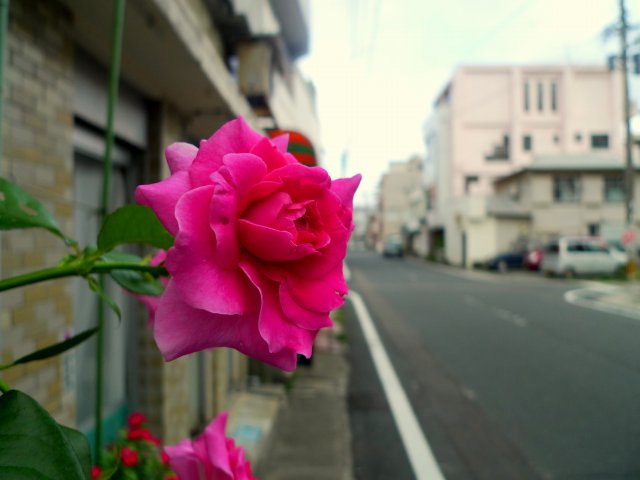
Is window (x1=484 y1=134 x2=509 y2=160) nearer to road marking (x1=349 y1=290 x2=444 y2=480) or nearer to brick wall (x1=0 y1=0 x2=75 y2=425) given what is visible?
road marking (x1=349 y1=290 x2=444 y2=480)

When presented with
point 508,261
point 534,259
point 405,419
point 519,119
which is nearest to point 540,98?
point 519,119

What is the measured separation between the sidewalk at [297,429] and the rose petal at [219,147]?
3824mm

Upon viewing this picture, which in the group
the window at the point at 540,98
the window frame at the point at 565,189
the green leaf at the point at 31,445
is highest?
the window at the point at 540,98

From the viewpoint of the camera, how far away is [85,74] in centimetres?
275

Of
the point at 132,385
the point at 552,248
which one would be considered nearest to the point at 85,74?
the point at 132,385

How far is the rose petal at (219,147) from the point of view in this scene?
48 centimetres

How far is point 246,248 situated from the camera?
1.57 feet

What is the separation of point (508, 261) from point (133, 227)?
29053 mm

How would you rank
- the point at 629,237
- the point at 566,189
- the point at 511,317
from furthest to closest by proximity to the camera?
the point at 566,189
the point at 629,237
the point at 511,317

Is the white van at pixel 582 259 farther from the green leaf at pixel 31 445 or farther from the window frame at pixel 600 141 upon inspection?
the green leaf at pixel 31 445

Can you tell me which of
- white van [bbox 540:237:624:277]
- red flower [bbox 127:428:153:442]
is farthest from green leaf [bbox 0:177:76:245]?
white van [bbox 540:237:624:277]

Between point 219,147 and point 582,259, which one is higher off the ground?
point 219,147

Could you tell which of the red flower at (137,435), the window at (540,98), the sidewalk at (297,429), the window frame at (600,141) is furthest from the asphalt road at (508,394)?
the window frame at (600,141)

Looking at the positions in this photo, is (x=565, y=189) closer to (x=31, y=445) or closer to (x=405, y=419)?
(x=405, y=419)
